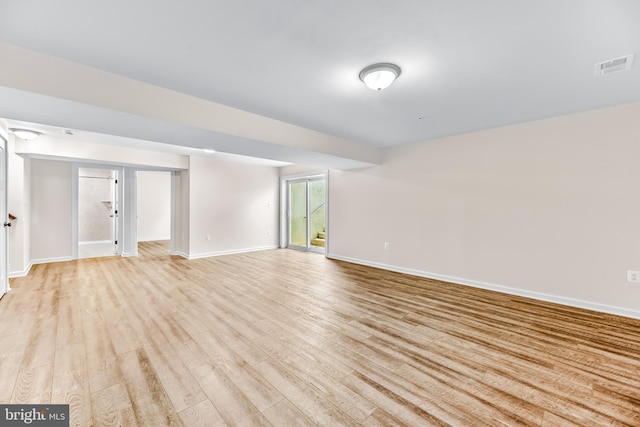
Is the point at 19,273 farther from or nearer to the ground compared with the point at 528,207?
nearer to the ground

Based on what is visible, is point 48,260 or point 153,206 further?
point 153,206

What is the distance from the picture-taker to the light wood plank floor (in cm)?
159

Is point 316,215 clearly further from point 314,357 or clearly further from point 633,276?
point 633,276

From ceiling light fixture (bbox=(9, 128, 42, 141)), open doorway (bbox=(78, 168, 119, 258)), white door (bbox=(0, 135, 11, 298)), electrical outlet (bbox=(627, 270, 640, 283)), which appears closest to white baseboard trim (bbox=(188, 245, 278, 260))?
white door (bbox=(0, 135, 11, 298))

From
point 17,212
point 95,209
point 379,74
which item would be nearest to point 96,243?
point 95,209

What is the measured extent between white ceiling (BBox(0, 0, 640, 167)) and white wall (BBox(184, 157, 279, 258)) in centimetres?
318

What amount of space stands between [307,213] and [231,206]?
205cm

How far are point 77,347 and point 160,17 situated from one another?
271 centimetres

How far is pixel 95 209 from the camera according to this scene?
26.5ft

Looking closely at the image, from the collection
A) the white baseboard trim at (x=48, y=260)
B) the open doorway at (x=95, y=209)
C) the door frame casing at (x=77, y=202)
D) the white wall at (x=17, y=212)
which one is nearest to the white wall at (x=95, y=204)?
the open doorway at (x=95, y=209)

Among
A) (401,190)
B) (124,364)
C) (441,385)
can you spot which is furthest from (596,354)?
(124,364)

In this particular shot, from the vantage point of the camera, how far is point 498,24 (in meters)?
1.72

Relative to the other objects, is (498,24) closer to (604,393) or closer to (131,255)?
(604,393)

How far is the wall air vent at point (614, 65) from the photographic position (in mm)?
2129
